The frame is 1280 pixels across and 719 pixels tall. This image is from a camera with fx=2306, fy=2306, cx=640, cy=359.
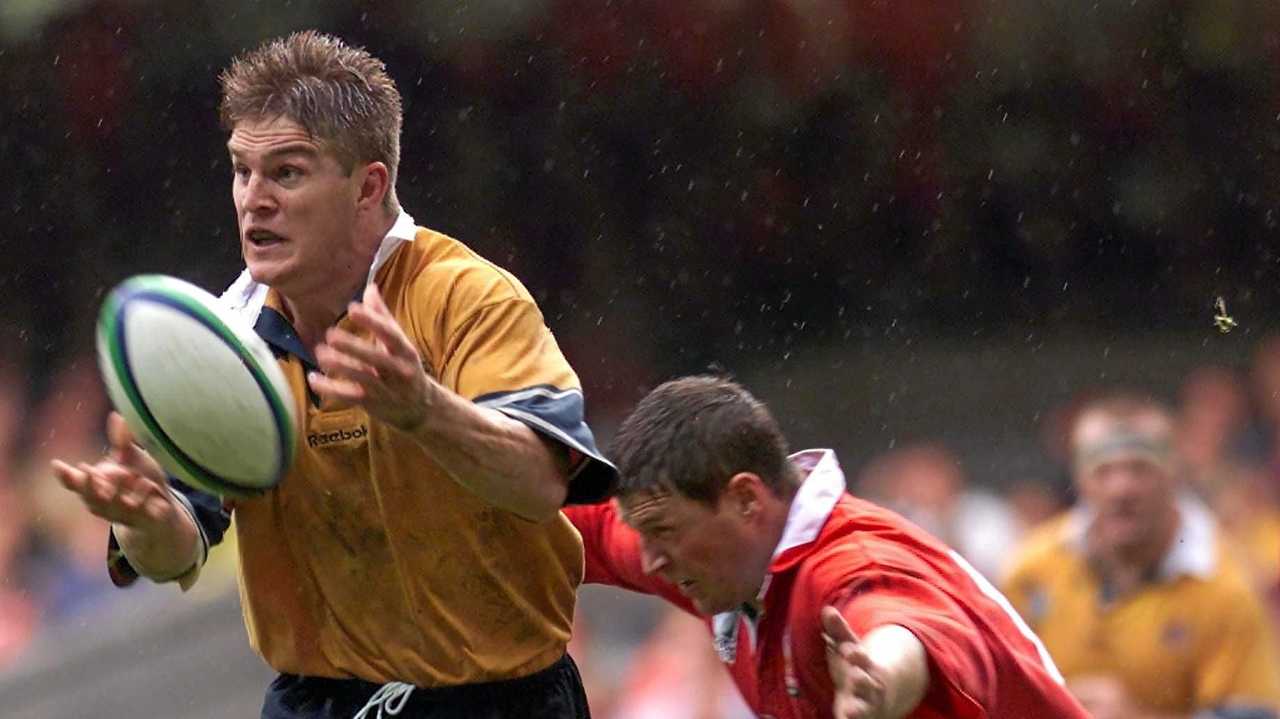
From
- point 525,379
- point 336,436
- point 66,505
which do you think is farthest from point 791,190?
point 525,379

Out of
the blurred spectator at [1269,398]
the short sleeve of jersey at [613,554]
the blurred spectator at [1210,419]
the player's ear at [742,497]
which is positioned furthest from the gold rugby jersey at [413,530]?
the blurred spectator at [1269,398]

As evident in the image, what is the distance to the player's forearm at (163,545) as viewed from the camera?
3.85m

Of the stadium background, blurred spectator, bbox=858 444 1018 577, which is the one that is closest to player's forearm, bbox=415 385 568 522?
blurred spectator, bbox=858 444 1018 577

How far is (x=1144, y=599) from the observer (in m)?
6.83

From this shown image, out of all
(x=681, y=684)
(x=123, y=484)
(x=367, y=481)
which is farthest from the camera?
(x=681, y=684)

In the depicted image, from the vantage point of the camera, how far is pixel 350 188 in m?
3.84

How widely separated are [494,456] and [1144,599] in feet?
12.4

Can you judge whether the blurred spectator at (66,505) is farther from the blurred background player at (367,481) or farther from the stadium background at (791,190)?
the blurred background player at (367,481)

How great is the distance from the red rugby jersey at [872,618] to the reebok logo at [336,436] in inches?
31.0

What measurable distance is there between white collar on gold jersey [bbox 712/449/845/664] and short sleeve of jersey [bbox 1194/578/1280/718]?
2.58m

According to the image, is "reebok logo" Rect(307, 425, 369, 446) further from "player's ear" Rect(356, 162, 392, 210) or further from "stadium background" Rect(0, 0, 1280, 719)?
"stadium background" Rect(0, 0, 1280, 719)

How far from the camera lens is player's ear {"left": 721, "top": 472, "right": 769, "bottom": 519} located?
4.11 m

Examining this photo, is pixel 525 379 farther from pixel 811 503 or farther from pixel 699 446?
pixel 811 503

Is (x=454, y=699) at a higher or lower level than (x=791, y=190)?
higher
